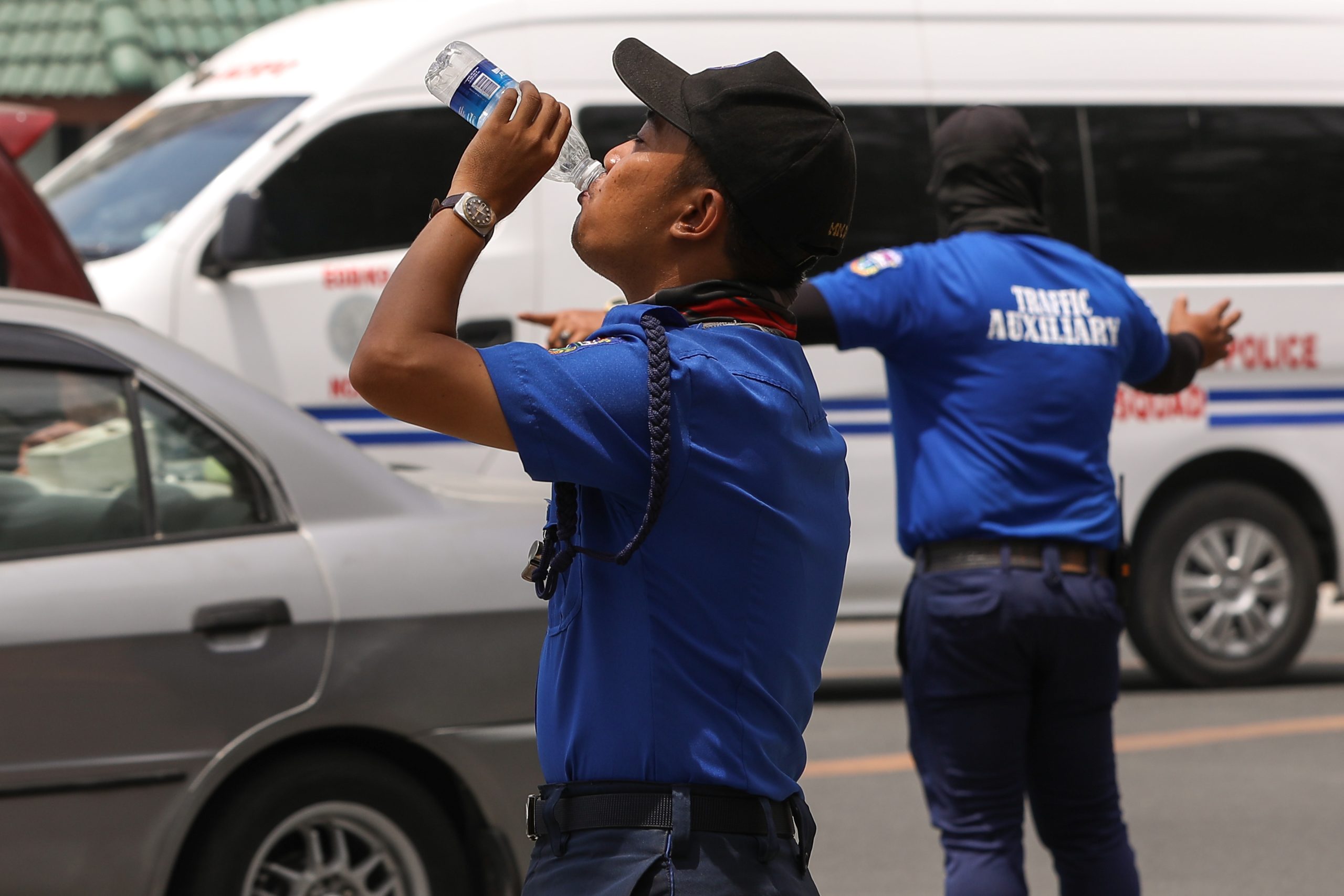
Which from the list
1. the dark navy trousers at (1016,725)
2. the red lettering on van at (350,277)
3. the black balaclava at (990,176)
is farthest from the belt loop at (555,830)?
the red lettering on van at (350,277)

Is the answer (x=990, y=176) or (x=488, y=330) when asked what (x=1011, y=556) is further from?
(x=488, y=330)

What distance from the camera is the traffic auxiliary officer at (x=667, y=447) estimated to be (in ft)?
6.40

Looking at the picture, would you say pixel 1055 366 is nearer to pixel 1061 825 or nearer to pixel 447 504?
pixel 1061 825

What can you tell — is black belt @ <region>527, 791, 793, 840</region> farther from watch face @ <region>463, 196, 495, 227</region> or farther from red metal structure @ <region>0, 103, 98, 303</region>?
red metal structure @ <region>0, 103, 98, 303</region>

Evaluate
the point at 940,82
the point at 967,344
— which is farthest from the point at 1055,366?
the point at 940,82

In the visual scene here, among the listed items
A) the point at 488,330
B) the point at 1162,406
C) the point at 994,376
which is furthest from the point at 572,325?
the point at 1162,406

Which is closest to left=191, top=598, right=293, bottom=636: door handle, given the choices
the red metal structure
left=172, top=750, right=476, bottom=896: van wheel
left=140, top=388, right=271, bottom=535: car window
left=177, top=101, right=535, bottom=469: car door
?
left=140, top=388, right=271, bottom=535: car window

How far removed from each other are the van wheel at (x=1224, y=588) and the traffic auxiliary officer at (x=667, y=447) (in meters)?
6.53

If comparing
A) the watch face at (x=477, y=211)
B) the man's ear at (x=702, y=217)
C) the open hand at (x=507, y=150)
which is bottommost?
the man's ear at (x=702, y=217)

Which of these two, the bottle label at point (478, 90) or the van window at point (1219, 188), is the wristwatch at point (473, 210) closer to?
the bottle label at point (478, 90)

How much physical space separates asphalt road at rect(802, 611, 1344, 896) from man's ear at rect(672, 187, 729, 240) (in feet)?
11.2

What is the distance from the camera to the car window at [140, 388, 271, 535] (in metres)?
3.89

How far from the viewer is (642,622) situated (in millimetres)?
2027

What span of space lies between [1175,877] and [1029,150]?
92.2 inches
